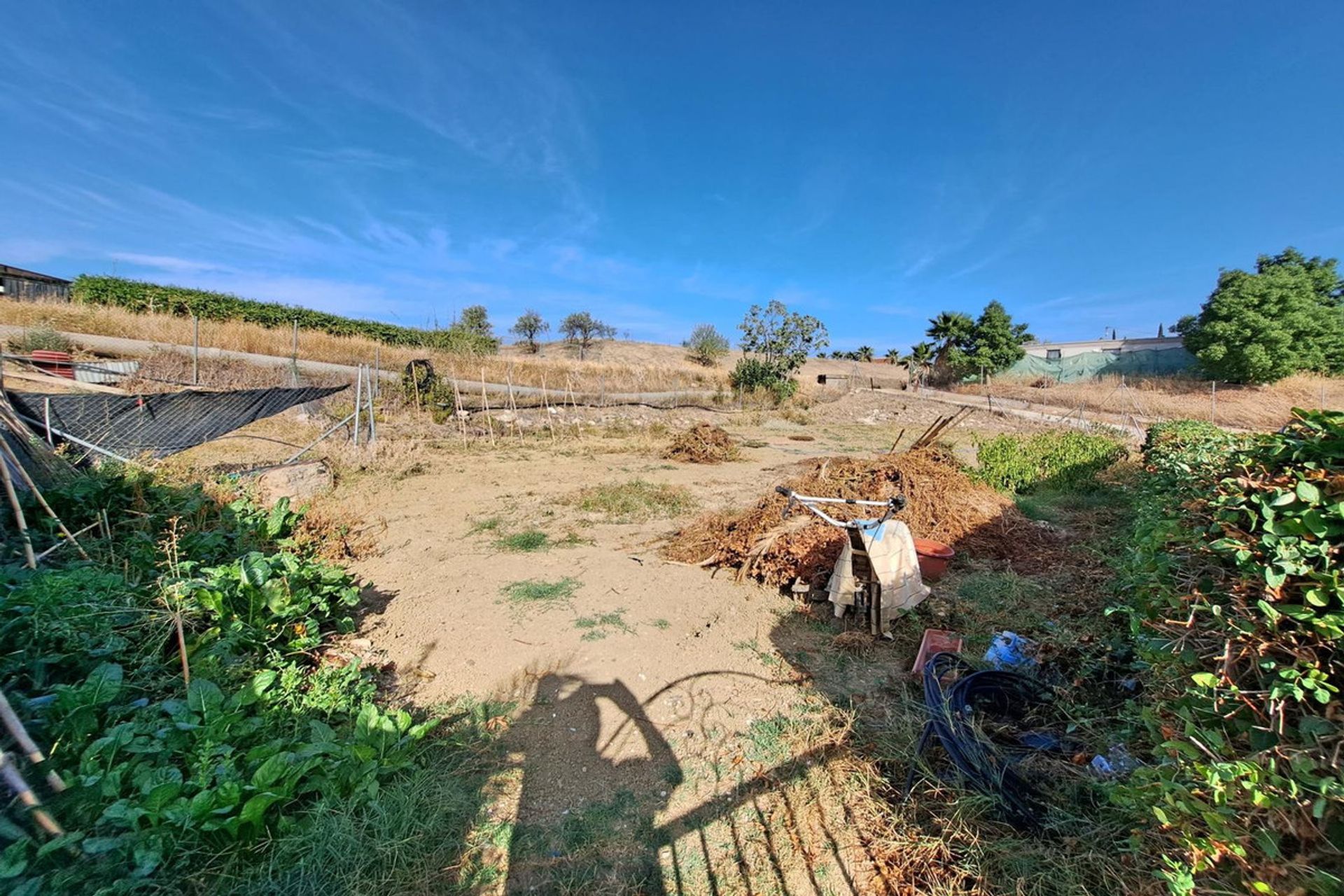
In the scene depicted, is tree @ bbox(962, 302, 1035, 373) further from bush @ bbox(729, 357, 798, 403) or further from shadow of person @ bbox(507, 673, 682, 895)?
shadow of person @ bbox(507, 673, 682, 895)

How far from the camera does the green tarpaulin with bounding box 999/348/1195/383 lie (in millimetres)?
26859

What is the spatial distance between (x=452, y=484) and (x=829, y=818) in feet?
26.8

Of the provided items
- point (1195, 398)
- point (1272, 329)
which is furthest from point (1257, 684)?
point (1272, 329)

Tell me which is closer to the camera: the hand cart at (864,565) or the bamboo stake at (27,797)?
the bamboo stake at (27,797)

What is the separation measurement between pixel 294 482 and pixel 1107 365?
37450 millimetres

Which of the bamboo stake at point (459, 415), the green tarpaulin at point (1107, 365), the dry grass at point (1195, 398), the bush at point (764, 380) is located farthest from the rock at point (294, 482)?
the green tarpaulin at point (1107, 365)

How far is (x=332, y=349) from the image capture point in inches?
715

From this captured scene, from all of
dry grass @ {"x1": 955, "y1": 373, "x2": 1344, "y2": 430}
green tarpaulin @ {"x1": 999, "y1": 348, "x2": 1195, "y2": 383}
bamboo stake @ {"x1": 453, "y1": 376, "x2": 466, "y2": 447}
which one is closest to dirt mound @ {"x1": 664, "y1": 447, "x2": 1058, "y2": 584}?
bamboo stake @ {"x1": 453, "y1": 376, "x2": 466, "y2": 447}

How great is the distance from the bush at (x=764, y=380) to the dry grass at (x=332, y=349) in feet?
5.42

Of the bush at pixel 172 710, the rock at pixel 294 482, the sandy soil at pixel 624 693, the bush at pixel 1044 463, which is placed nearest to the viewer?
the bush at pixel 172 710

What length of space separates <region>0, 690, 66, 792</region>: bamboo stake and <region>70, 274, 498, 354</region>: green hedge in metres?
19.5

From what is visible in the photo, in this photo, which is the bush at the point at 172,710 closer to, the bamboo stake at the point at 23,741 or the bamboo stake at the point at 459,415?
the bamboo stake at the point at 23,741

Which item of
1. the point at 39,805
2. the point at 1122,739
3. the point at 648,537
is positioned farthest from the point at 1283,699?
the point at 648,537

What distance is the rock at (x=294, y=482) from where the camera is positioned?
659 centimetres
